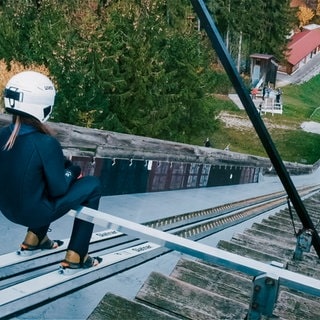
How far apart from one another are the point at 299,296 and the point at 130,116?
21.7 m

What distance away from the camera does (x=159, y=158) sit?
7207mm

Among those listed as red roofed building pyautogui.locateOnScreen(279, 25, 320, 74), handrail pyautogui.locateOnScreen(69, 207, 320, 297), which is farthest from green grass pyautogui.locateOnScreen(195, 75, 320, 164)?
handrail pyautogui.locateOnScreen(69, 207, 320, 297)

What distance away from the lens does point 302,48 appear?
5522cm

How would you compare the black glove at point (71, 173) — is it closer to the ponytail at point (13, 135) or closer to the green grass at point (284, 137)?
the ponytail at point (13, 135)

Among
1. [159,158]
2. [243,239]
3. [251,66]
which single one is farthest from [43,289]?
[251,66]

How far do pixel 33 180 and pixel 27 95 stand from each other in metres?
0.43

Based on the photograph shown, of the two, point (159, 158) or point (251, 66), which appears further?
point (251, 66)

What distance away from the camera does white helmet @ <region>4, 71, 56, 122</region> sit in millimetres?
2719

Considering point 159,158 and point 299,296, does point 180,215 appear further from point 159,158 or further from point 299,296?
point 299,296

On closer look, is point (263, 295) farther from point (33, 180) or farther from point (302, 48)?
point (302, 48)

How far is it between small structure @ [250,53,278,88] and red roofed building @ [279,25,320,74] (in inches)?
275

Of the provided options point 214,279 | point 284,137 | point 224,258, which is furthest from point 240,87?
point 284,137

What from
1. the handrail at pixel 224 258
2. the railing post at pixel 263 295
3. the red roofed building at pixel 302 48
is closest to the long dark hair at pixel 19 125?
the handrail at pixel 224 258

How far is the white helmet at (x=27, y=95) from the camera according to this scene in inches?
107
